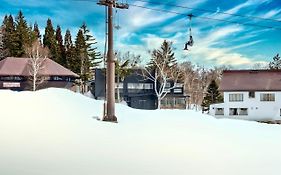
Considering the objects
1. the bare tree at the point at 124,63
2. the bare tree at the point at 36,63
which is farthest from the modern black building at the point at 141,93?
the bare tree at the point at 36,63

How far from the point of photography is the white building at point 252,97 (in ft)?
133

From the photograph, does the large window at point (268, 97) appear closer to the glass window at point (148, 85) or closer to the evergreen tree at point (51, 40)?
the glass window at point (148, 85)

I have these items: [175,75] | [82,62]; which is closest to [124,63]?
[82,62]

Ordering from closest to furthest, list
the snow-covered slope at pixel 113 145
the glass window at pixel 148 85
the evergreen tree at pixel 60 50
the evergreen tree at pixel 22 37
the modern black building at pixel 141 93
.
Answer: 1. the snow-covered slope at pixel 113 145
2. the evergreen tree at pixel 22 37
3. the modern black building at pixel 141 93
4. the glass window at pixel 148 85
5. the evergreen tree at pixel 60 50

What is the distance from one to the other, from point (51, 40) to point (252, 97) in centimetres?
3366

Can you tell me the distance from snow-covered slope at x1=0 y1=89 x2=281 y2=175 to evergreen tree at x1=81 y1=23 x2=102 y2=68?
4012cm

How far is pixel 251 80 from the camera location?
138ft

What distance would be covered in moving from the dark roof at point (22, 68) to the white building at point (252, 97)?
20.3m

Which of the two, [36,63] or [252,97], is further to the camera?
[36,63]

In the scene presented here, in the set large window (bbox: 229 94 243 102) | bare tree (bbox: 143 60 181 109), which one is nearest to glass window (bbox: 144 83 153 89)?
bare tree (bbox: 143 60 181 109)

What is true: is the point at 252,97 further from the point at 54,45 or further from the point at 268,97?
the point at 54,45

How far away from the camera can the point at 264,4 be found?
2377cm

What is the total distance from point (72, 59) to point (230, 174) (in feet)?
160

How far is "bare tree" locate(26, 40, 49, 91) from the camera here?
41.8 metres
